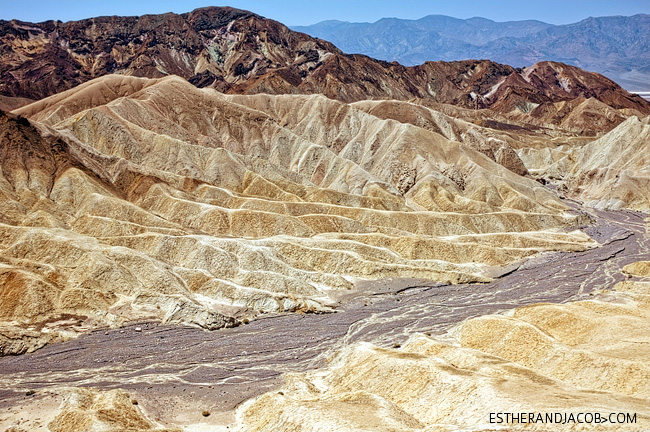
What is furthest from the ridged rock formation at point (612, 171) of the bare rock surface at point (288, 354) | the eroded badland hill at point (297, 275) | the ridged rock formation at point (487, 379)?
the ridged rock formation at point (487, 379)

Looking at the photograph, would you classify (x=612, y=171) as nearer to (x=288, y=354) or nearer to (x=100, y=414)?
(x=288, y=354)

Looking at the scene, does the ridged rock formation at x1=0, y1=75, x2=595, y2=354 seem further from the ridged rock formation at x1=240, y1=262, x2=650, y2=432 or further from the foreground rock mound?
the ridged rock formation at x1=240, y1=262, x2=650, y2=432

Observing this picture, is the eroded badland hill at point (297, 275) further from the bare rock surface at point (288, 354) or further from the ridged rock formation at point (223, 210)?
the ridged rock formation at point (223, 210)

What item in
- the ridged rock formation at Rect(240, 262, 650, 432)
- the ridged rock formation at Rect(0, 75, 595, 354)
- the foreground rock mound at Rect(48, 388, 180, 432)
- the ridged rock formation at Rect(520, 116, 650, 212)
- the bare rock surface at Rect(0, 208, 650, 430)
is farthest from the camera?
the ridged rock formation at Rect(520, 116, 650, 212)

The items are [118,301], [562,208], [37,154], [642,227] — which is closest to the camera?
[118,301]

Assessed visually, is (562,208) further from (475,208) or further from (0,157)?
(0,157)

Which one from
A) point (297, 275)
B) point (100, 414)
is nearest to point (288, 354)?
point (100, 414)

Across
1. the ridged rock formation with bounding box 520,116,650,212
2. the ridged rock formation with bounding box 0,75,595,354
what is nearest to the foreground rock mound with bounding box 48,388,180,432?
the ridged rock formation with bounding box 0,75,595,354

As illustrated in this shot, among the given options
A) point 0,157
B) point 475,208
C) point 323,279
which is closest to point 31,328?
point 323,279
